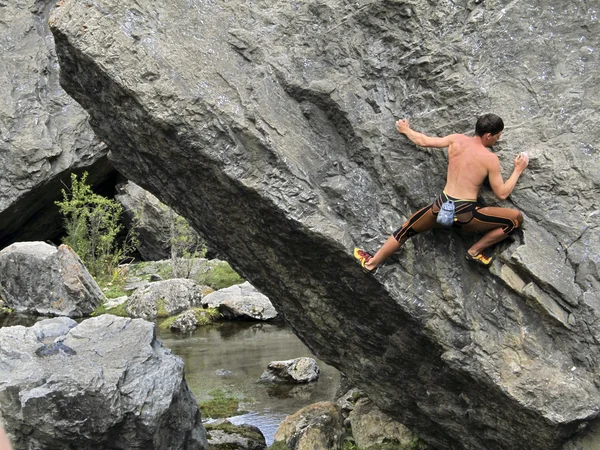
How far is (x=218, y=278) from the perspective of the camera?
17.3 metres

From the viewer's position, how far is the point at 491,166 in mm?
5711

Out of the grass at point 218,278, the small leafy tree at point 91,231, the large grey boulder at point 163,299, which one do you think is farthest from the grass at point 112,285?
the grass at point 218,278

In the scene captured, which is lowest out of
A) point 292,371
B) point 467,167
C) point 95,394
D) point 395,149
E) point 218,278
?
point 218,278

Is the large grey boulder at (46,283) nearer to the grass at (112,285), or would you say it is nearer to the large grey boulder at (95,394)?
the grass at (112,285)

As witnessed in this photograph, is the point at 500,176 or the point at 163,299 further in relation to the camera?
the point at 163,299

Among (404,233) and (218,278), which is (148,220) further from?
(404,233)

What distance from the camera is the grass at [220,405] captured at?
9.41 m

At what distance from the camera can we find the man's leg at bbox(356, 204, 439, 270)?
5.91m

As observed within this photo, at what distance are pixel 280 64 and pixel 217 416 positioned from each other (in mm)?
4674

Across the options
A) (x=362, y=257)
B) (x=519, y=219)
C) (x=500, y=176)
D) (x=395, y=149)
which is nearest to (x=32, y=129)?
(x=395, y=149)

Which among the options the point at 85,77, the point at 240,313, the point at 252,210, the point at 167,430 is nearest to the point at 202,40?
the point at 85,77

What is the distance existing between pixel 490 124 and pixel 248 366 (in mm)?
6626

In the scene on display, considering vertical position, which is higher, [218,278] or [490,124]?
[490,124]

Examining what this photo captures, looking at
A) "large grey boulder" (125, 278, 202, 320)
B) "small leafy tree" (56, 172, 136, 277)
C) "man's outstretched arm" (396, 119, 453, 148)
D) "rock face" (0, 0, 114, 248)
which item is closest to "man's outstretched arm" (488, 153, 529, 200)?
"man's outstretched arm" (396, 119, 453, 148)
